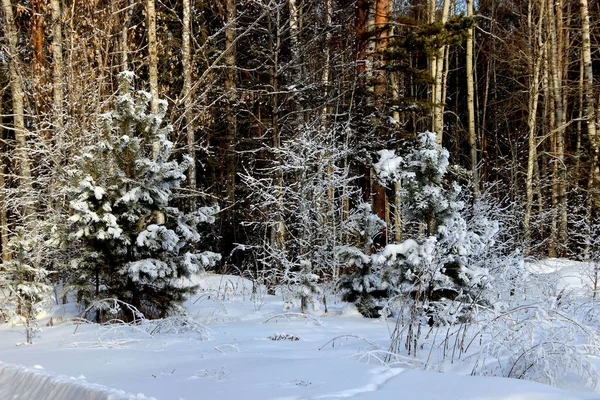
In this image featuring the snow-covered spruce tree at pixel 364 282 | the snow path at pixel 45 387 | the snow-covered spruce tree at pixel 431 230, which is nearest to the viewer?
the snow path at pixel 45 387

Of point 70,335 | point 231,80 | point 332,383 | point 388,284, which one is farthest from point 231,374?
point 231,80

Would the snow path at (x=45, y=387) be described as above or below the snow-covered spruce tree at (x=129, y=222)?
below

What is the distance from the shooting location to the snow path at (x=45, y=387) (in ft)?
10.5

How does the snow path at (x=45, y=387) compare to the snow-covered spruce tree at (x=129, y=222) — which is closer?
the snow path at (x=45, y=387)

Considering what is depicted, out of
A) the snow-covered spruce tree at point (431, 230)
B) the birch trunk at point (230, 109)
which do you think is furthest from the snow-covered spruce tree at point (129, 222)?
the birch trunk at point (230, 109)

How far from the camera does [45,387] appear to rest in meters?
3.62

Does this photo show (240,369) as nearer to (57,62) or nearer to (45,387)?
(45,387)

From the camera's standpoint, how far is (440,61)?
16.2 metres

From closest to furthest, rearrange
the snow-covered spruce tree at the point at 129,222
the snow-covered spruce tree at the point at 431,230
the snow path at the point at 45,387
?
the snow path at the point at 45,387 < the snow-covered spruce tree at the point at 431,230 < the snow-covered spruce tree at the point at 129,222

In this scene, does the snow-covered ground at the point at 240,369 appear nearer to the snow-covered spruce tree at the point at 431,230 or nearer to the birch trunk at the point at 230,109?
the snow-covered spruce tree at the point at 431,230

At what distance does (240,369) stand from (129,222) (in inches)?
171

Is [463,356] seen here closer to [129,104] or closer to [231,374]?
[231,374]

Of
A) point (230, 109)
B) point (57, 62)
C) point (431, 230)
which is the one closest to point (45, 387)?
point (431, 230)

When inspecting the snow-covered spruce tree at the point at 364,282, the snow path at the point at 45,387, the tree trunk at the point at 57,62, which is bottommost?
the snow path at the point at 45,387
